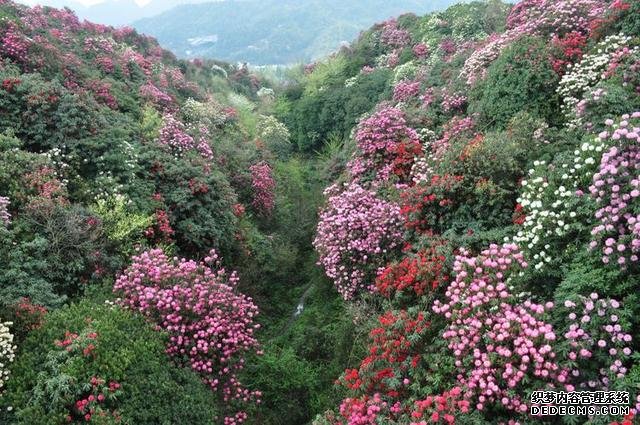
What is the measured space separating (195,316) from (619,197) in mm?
6656

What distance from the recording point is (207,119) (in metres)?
19.7

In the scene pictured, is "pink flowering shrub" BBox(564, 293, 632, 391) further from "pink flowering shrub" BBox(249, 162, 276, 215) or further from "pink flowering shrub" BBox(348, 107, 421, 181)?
"pink flowering shrub" BBox(249, 162, 276, 215)

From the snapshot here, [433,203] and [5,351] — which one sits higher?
[5,351]

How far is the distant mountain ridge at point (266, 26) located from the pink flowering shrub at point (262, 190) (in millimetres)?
114048

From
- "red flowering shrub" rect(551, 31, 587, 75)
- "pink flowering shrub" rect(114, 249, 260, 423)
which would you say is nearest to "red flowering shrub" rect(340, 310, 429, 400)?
"pink flowering shrub" rect(114, 249, 260, 423)

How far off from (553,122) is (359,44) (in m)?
25.2

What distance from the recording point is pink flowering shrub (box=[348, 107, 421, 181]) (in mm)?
12695

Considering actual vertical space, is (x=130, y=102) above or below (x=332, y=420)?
above

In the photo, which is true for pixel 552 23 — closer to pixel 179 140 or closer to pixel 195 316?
pixel 179 140

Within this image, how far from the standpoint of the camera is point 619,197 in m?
5.93

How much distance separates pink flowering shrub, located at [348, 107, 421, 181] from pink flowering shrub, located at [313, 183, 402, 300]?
73.7 inches

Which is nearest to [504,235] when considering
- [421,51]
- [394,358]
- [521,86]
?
[394,358]

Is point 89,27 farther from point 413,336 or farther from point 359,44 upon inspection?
point 413,336

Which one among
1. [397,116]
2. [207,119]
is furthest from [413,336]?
[207,119]
